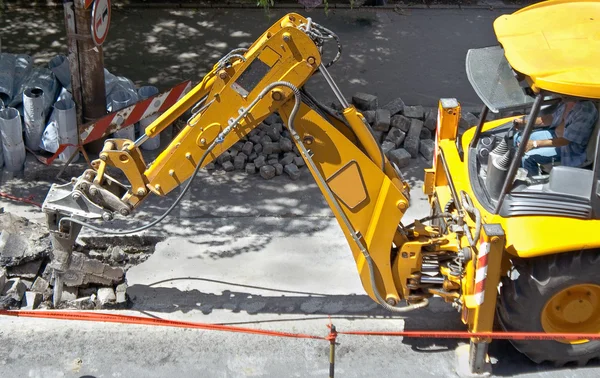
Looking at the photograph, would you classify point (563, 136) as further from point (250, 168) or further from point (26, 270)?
point (26, 270)

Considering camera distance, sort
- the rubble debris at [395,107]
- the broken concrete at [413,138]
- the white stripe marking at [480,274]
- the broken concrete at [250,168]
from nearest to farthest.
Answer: the white stripe marking at [480,274]
the broken concrete at [250,168]
the broken concrete at [413,138]
the rubble debris at [395,107]

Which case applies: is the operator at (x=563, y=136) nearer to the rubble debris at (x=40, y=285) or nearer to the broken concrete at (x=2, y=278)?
the rubble debris at (x=40, y=285)

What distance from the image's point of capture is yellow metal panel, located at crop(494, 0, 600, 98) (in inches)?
204

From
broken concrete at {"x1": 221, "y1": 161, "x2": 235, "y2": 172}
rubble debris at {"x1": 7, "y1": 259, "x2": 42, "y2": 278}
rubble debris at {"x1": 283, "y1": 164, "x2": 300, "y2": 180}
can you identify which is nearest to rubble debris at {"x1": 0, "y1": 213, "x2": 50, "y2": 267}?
rubble debris at {"x1": 7, "y1": 259, "x2": 42, "y2": 278}

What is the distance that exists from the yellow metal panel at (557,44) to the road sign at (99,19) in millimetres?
3999

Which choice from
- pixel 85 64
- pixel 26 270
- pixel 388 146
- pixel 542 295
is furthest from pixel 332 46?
pixel 542 295

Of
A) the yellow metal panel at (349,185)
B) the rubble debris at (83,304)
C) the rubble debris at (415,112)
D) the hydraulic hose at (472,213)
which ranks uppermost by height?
the yellow metal panel at (349,185)

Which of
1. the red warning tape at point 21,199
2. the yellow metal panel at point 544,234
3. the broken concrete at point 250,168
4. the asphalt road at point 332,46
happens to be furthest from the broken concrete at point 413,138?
the red warning tape at point 21,199

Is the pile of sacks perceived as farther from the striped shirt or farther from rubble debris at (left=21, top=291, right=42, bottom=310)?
the striped shirt

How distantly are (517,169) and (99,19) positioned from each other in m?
4.62

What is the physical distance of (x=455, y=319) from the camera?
671 cm

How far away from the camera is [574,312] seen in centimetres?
594

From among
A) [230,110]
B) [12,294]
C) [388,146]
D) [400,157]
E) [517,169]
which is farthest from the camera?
[388,146]

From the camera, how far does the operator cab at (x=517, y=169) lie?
5520 mm
